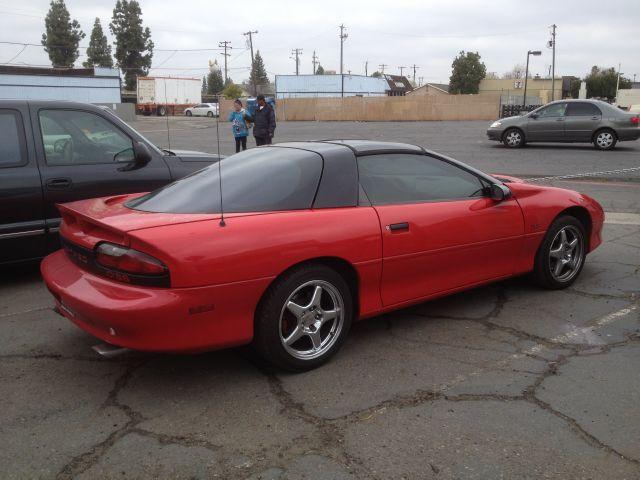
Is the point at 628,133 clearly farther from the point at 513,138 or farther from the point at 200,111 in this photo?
the point at 200,111

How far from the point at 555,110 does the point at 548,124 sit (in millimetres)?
447

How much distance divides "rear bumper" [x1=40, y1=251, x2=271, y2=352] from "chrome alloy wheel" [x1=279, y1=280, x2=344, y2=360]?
0.26 meters

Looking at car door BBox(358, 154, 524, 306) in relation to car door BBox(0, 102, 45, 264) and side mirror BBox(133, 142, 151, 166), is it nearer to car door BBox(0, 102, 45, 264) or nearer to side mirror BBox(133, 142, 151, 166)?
side mirror BBox(133, 142, 151, 166)

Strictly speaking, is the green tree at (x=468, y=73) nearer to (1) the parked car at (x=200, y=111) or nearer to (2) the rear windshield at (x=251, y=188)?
(1) the parked car at (x=200, y=111)

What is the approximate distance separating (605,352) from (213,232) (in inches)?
101

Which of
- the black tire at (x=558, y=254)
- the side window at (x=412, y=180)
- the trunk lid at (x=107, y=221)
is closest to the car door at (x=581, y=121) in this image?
the black tire at (x=558, y=254)

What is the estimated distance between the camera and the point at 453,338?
13.1ft

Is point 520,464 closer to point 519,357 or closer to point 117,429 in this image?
point 519,357

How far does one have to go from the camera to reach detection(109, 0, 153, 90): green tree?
81.7 metres

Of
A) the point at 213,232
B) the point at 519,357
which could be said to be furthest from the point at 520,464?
the point at 213,232

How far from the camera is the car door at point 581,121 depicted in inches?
683

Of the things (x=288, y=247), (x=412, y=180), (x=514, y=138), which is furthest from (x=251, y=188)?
(x=514, y=138)

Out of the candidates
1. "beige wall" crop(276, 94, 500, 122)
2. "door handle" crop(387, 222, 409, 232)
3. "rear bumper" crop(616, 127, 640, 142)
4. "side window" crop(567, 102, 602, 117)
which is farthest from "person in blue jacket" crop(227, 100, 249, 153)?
"beige wall" crop(276, 94, 500, 122)

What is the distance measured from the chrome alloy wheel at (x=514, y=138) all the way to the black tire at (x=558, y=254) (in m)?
14.0
